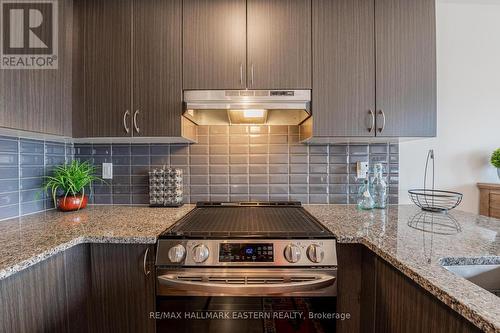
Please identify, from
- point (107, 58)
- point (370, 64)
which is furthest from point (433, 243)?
point (107, 58)

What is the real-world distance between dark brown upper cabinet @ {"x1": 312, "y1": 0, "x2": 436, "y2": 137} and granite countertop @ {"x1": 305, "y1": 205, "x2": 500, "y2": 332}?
1.70 ft

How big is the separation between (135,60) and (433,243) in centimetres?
173

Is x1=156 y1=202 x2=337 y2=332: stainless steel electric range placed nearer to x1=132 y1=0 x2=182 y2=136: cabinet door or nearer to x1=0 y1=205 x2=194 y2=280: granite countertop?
x1=0 y1=205 x2=194 y2=280: granite countertop

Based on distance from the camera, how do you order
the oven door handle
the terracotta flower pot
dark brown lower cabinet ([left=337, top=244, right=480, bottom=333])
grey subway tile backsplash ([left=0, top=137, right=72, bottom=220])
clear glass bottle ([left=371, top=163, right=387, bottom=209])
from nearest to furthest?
1. dark brown lower cabinet ([left=337, top=244, right=480, bottom=333])
2. the oven door handle
3. grey subway tile backsplash ([left=0, top=137, right=72, bottom=220])
4. the terracotta flower pot
5. clear glass bottle ([left=371, top=163, right=387, bottom=209])

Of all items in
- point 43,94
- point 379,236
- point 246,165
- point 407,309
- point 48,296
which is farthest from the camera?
point 246,165

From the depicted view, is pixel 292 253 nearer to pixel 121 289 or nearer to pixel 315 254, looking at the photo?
pixel 315 254

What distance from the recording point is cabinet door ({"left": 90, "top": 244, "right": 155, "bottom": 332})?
1.03 meters

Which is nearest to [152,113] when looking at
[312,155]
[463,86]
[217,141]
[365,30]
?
[217,141]

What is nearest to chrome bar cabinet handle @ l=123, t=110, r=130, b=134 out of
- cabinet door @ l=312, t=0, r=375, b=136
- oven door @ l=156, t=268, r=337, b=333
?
oven door @ l=156, t=268, r=337, b=333

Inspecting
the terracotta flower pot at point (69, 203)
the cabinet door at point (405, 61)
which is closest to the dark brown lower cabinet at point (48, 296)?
the terracotta flower pot at point (69, 203)

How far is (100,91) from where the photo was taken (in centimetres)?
140

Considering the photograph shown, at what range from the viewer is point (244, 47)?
54.4 inches

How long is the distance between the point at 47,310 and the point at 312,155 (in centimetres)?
162

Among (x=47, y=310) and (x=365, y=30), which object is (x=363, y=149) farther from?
(x=47, y=310)
